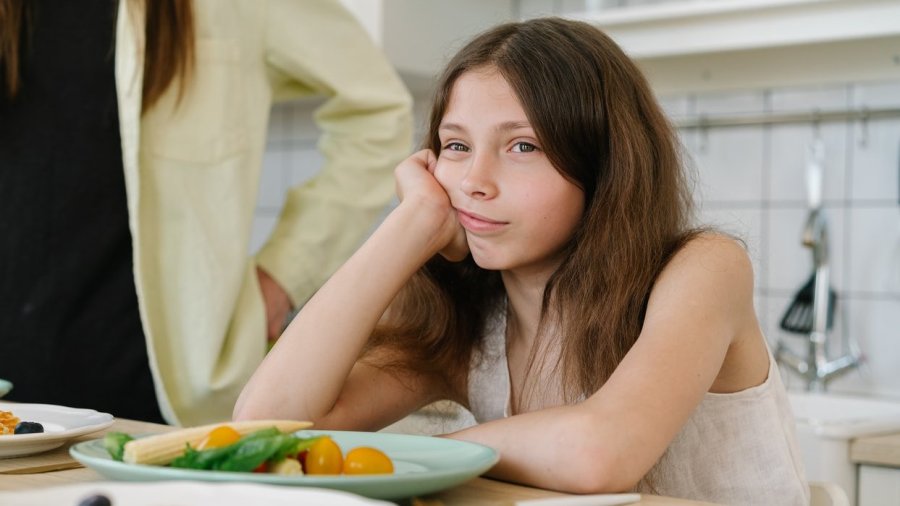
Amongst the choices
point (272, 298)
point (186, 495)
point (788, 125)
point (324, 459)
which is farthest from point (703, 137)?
point (186, 495)

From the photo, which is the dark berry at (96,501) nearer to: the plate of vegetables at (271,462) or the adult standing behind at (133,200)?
the plate of vegetables at (271,462)

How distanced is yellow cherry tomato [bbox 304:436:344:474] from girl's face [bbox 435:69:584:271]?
421 millimetres

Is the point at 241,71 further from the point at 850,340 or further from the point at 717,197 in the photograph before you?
the point at 850,340

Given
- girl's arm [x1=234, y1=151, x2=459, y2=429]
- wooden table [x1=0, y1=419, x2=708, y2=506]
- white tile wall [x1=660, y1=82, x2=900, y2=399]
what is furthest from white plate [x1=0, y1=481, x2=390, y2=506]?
white tile wall [x1=660, y1=82, x2=900, y2=399]

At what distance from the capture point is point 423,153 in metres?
1.29

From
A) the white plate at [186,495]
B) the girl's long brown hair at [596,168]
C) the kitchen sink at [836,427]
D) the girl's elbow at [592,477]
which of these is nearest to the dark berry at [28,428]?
the white plate at [186,495]

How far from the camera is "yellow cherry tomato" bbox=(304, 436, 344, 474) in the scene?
0.72m

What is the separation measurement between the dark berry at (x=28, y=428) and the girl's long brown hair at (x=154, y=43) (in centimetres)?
76

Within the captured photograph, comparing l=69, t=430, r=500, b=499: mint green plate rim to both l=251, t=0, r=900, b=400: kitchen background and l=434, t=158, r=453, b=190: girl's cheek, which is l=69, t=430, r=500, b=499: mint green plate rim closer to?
l=434, t=158, r=453, b=190: girl's cheek

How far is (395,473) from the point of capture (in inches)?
28.7

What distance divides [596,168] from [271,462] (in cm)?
57

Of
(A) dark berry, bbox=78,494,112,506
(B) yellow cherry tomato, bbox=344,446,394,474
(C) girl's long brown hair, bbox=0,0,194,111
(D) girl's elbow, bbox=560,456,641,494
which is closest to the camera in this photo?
(A) dark berry, bbox=78,494,112,506

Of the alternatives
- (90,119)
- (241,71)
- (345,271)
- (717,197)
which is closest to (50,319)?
(90,119)

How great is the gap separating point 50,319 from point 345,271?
61cm
